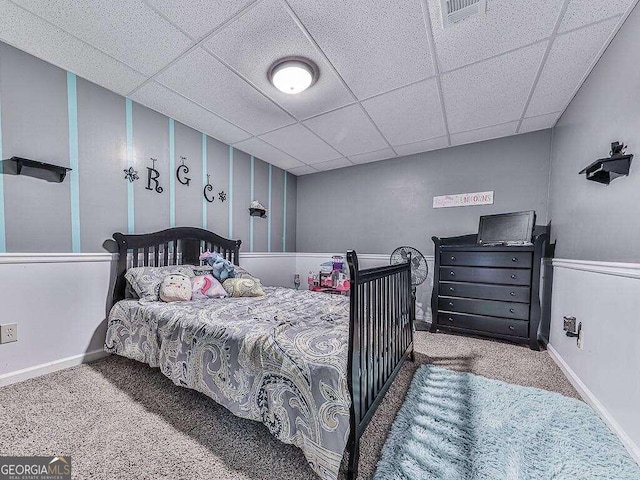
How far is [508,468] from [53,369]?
300 cm

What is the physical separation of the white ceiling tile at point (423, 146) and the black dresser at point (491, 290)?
126 cm

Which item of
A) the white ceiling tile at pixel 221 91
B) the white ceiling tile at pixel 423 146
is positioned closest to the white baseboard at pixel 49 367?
the white ceiling tile at pixel 221 91

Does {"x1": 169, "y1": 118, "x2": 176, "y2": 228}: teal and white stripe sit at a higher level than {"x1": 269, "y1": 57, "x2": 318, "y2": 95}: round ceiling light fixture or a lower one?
lower

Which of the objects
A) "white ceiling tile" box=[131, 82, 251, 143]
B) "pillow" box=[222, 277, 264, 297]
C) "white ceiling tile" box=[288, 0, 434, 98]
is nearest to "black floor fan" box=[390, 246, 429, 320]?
"pillow" box=[222, 277, 264, 297]

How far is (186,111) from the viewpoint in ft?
8.34

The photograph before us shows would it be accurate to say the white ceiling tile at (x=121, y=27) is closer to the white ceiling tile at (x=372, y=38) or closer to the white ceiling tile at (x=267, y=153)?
the white ceiling tile at (x=372, y=38)

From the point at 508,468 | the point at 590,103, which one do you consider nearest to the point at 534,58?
the point at 590,103

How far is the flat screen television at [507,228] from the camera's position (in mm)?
2566

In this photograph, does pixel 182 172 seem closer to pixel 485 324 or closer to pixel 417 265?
pixel 417 265

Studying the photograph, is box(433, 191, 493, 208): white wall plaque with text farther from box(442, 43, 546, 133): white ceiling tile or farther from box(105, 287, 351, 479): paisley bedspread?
box(105, 287, 351, 479): paisley bedspread

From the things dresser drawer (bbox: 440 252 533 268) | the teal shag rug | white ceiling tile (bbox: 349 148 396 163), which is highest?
white ceiling tile (bbox: 349 148 396 163)

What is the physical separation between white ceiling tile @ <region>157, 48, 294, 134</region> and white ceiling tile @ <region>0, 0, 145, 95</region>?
0.31 metres

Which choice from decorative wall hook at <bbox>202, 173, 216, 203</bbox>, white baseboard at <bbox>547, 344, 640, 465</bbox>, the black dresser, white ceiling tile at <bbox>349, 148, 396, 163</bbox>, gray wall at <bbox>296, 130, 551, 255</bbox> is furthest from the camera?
white ceiling tile at <bbox>349, 148, 396, 163</bbox>

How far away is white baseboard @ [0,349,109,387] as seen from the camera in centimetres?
176
